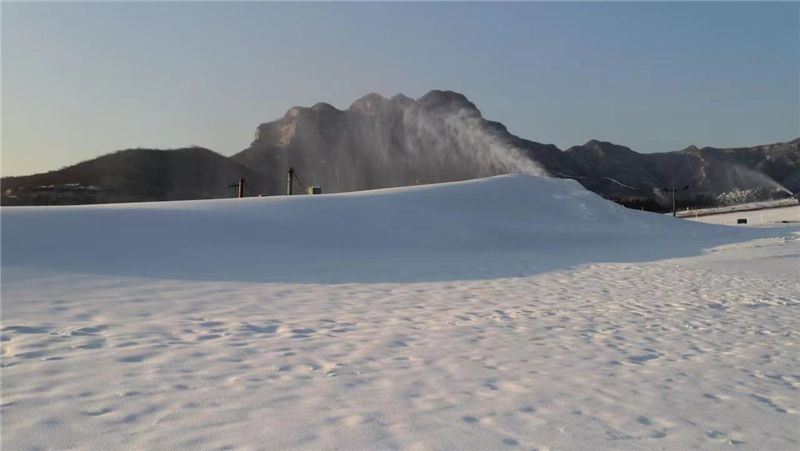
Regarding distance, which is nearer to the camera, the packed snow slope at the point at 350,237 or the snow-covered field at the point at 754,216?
the packed snow slope at the point at 350,237

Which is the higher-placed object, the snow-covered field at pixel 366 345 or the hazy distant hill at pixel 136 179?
the hazy distant hill at pixel 136 179

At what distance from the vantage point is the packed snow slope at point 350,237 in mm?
9312

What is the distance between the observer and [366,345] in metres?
4.87

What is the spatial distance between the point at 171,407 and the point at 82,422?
0.46m

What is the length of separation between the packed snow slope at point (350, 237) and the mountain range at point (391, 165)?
42.6 m

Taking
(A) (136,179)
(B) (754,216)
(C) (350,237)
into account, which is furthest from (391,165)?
(C) (350,237)

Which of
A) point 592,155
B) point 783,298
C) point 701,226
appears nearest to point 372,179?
point 592,155

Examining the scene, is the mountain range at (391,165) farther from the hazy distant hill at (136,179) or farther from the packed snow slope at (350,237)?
the packed snow slope at (350,237)

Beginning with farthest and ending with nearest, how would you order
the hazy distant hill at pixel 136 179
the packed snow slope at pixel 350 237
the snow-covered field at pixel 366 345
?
the hazy distant hill at pixel 136 179
the packed snow slope at pixel 350 237
the snow-covered field at pixel 366 345

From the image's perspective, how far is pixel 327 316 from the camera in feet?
19.9

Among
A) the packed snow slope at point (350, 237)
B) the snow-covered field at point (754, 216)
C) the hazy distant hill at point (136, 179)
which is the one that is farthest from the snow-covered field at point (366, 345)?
the hazy distant hill at point (136, 179)

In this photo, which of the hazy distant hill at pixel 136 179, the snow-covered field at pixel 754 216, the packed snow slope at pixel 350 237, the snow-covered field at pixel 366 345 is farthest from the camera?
the hazy distant hill at pixel 136 179

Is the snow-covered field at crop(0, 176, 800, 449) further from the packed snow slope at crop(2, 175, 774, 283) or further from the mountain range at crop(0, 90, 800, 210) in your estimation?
the mountain range at crop(0, 90, 800, 210)

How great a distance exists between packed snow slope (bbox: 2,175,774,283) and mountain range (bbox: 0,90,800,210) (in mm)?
42564
